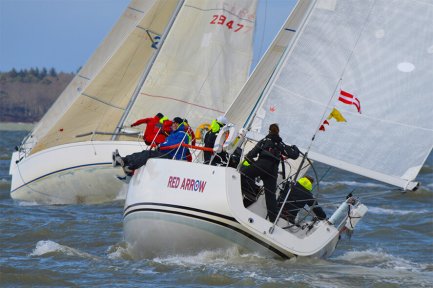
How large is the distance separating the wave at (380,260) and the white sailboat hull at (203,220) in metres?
1.22

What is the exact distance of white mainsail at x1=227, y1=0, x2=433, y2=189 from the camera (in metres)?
12.4

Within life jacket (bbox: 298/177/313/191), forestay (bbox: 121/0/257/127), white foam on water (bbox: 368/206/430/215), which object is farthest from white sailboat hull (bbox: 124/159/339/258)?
white foam on water (bbox: 368/206/430/215)

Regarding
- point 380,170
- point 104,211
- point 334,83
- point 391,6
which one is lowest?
point 104,211

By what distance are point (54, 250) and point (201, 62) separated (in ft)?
28.1

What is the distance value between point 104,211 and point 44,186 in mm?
2215

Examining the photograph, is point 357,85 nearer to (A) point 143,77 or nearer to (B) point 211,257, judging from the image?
(B) point 211,257

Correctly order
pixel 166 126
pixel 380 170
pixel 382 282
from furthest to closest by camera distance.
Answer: pixel 166 126, pixel 380 170, pixel 382 282

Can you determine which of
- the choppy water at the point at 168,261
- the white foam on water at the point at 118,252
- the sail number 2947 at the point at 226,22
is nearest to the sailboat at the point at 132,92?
the sail number 2947 at the point at 226,22

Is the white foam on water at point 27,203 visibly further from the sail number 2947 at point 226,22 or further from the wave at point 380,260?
the wave at point 380,260

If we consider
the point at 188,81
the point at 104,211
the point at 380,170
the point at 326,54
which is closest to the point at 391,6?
the point at 326,54

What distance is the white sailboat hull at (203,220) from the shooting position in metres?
11.8

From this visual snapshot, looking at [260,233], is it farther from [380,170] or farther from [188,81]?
[188,81]

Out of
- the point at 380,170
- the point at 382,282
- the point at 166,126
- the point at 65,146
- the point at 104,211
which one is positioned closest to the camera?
the point at 382,282

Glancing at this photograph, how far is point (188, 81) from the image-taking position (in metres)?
21.2
